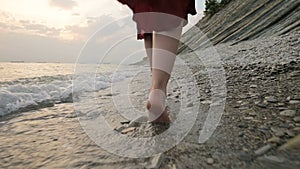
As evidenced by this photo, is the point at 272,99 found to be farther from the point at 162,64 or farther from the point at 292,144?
the point at 162,64

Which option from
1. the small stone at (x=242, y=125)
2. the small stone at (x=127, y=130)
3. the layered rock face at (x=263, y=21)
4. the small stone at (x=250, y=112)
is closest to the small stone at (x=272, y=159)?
the small stone at (x=242, y=125)

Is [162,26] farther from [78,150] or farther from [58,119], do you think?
[58,119]

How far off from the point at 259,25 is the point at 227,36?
2.55 meters

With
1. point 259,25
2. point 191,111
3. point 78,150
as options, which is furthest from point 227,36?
point 78,150

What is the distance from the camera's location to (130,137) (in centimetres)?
134

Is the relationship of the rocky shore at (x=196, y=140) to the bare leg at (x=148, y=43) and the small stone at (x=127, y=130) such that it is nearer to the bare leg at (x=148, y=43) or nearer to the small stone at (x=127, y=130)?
the small stone at (x=127, y=130)

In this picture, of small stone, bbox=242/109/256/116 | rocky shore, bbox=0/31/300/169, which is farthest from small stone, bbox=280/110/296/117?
small stone, bbox=242/109/256/116

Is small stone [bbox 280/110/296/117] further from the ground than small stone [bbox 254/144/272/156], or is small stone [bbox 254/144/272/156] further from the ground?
small stone [bbox 280/110/296/117]

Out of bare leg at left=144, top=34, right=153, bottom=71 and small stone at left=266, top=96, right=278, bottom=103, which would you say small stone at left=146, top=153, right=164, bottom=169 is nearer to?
bare leg at left=144, top=34, right=153, bottom=71

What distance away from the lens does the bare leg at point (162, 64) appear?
1409mm

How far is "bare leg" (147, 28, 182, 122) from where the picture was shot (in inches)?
55.5

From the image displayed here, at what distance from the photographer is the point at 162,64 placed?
4.70 ft

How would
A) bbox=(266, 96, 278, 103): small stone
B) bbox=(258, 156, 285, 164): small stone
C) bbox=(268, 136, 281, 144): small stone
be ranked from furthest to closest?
bbox=(266, 96, 278, 103): small stone → bbox=(268, 136, 281, 144): small stone → bbox=(258, 156, 285, 164): small stone

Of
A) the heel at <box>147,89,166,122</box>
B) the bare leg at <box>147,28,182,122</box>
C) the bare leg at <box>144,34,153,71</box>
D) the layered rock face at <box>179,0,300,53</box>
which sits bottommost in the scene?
the heel at <box>147,89,166,122</box>
